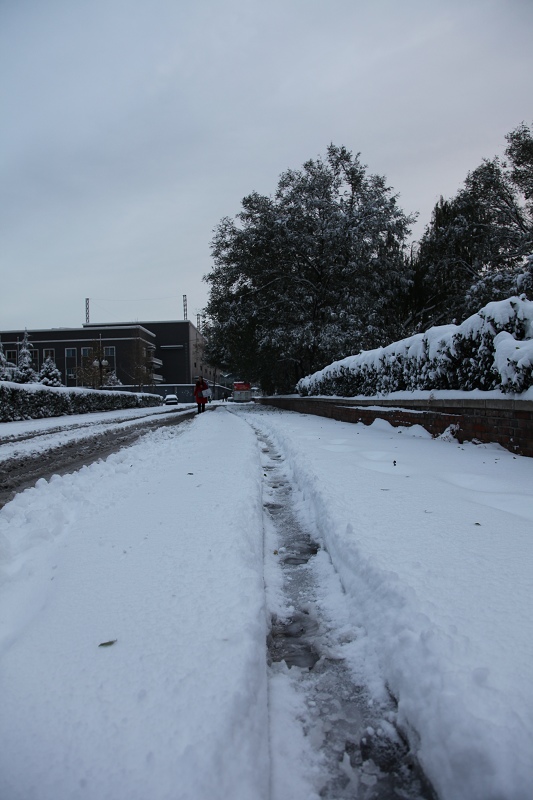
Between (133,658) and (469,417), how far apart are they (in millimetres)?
5169

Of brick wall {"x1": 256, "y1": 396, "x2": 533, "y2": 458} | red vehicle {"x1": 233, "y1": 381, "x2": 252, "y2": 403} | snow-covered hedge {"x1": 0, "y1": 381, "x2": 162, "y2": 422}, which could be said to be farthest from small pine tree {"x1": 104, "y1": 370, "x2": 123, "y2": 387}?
brick wall {"x1": 256, "y1": 396, "x2": 533, "y2": 458}

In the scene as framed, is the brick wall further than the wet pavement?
Yes

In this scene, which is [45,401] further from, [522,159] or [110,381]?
[110,381]

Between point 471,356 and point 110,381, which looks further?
point 110,381

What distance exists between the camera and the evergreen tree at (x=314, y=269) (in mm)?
19859

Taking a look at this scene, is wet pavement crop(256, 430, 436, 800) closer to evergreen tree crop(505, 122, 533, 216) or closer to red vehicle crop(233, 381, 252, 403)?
evergreen tree crop(505, 122, 533, 216)

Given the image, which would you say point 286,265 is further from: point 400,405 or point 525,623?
point 525,623

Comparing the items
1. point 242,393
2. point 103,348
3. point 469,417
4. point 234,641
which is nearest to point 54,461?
point 469,417

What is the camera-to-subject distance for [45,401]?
16688 mm

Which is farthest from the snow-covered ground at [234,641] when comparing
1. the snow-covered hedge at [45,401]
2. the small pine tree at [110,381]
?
the small pine tree at [110,381]

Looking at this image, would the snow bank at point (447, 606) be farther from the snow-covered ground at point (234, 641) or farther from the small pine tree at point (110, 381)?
the small pine tree at point (110, 381)

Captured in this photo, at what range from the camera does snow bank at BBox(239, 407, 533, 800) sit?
1.19m

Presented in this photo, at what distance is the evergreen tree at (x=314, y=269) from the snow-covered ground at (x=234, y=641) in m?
16.2

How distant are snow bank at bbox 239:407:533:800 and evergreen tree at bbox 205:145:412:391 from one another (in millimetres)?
15433
